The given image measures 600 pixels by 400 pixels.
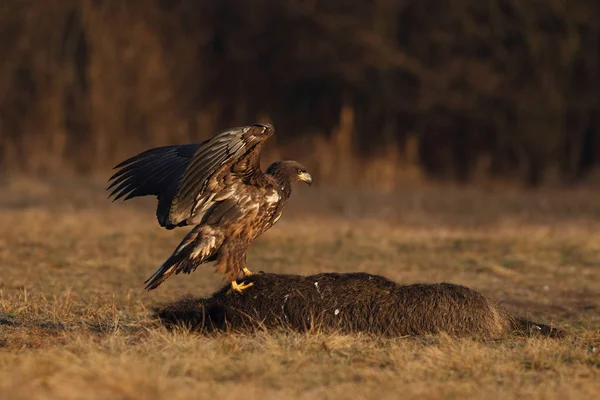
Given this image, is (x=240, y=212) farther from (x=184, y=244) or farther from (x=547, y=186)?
(x=547, y=186)

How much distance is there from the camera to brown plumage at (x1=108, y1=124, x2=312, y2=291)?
7.54 metres

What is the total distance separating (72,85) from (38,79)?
82cm

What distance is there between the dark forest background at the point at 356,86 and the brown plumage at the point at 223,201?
1376 cm

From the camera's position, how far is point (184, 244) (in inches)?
298

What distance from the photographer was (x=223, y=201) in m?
7.91

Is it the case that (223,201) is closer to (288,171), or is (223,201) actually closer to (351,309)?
(288,171)

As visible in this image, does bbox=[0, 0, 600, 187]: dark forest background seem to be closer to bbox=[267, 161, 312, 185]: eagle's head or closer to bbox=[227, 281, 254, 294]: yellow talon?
bbox=[267, 161, 312, 185]: eagle's head

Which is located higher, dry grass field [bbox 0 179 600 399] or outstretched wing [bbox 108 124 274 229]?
outstretched wing [bbox 108 124 274 229]

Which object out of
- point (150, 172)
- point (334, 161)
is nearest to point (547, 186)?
point (334, 161)

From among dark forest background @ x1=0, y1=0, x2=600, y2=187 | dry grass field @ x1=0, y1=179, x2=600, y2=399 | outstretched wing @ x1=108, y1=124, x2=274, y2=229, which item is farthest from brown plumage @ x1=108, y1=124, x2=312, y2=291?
dark forest background @ x1=0, y1=0, x2=600, y2=187

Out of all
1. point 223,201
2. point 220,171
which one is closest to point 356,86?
point 223,201

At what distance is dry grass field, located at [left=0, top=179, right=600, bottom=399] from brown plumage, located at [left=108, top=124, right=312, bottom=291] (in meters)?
0.67

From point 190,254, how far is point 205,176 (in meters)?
0.55

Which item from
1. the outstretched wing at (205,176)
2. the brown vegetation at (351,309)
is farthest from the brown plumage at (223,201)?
the brown vegetation at (351,309)
